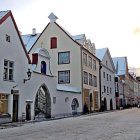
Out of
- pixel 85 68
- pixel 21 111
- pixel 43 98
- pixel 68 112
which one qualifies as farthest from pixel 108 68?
pixel 21 111

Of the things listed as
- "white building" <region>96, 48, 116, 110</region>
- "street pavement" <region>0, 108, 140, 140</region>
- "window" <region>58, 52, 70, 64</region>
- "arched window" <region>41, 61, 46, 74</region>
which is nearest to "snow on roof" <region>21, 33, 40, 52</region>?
"window" <region>58, 52, 70, 64</region>

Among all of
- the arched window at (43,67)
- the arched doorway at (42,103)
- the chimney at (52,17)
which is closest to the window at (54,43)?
the chimney at (52,17)

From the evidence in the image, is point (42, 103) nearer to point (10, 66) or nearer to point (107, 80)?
point (10, 66)

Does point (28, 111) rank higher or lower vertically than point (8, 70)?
lower

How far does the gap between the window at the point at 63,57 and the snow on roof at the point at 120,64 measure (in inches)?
1773

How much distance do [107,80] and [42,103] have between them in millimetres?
32038

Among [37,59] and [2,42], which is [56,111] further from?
[2,42]

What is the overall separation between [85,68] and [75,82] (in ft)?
11.3

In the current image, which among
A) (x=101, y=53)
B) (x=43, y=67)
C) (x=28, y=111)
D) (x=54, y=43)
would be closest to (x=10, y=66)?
(x=28, y=111)

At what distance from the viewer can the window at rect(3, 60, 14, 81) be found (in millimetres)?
24094

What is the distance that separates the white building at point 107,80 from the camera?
185ft

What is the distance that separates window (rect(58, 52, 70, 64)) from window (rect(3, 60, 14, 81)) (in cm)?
1865

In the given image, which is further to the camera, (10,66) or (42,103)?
(42,103)

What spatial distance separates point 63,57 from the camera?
4378 centimetres
